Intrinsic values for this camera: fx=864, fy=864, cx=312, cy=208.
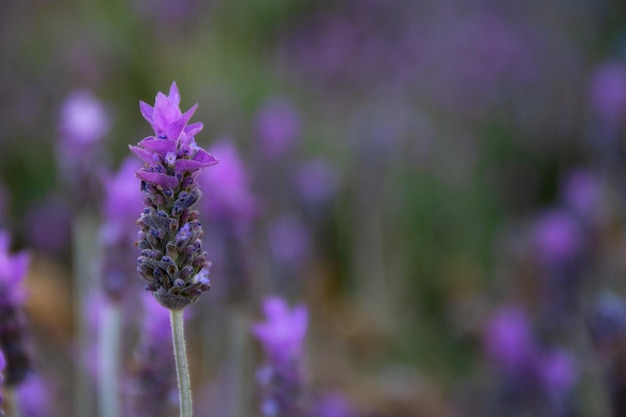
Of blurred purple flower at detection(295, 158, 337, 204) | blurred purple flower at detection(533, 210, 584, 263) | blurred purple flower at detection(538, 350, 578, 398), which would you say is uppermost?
blurred purple flower at detection(295, 158, 337, 204)

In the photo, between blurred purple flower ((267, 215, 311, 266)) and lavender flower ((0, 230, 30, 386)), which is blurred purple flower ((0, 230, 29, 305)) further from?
blurred purple flower ((267, 215, 311, 266))

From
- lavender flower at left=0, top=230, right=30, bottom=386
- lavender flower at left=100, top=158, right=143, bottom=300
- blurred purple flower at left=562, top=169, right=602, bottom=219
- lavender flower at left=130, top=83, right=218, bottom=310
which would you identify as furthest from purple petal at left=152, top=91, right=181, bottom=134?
blurred purple flower at left=562, top=169, right=602, bottom=219

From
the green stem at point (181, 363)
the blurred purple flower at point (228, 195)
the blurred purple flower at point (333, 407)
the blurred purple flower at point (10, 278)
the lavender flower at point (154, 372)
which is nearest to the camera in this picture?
the green stem at point (181, 363)

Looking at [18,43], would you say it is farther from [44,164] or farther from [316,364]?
[316,364]

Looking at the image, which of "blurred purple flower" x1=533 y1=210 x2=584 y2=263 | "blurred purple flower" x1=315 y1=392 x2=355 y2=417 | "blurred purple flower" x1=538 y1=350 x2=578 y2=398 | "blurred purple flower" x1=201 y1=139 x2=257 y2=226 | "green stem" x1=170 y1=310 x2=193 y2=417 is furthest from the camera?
"blurred purple flower" x1=533 y1=210 x2=584 y2=263

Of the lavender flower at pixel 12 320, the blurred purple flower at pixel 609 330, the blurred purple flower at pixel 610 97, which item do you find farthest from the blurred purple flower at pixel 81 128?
the blurred purple flower at pixel 610 97

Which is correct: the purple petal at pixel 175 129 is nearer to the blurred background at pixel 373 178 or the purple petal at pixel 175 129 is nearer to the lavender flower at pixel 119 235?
the lavender flower at pixel 119 235

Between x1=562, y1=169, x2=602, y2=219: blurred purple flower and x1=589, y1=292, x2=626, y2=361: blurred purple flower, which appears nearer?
x1=589, y1=292, x2=626, y2=361: blurred purple flower

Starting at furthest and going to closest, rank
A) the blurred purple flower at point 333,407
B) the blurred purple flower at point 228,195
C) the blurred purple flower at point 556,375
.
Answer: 1. the blurred purple flower at point 333,407
2. the blurred purple flower at point 556,375
3. the blurred purple flower at point 228,195

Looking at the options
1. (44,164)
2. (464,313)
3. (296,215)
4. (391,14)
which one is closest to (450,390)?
(464,313)
